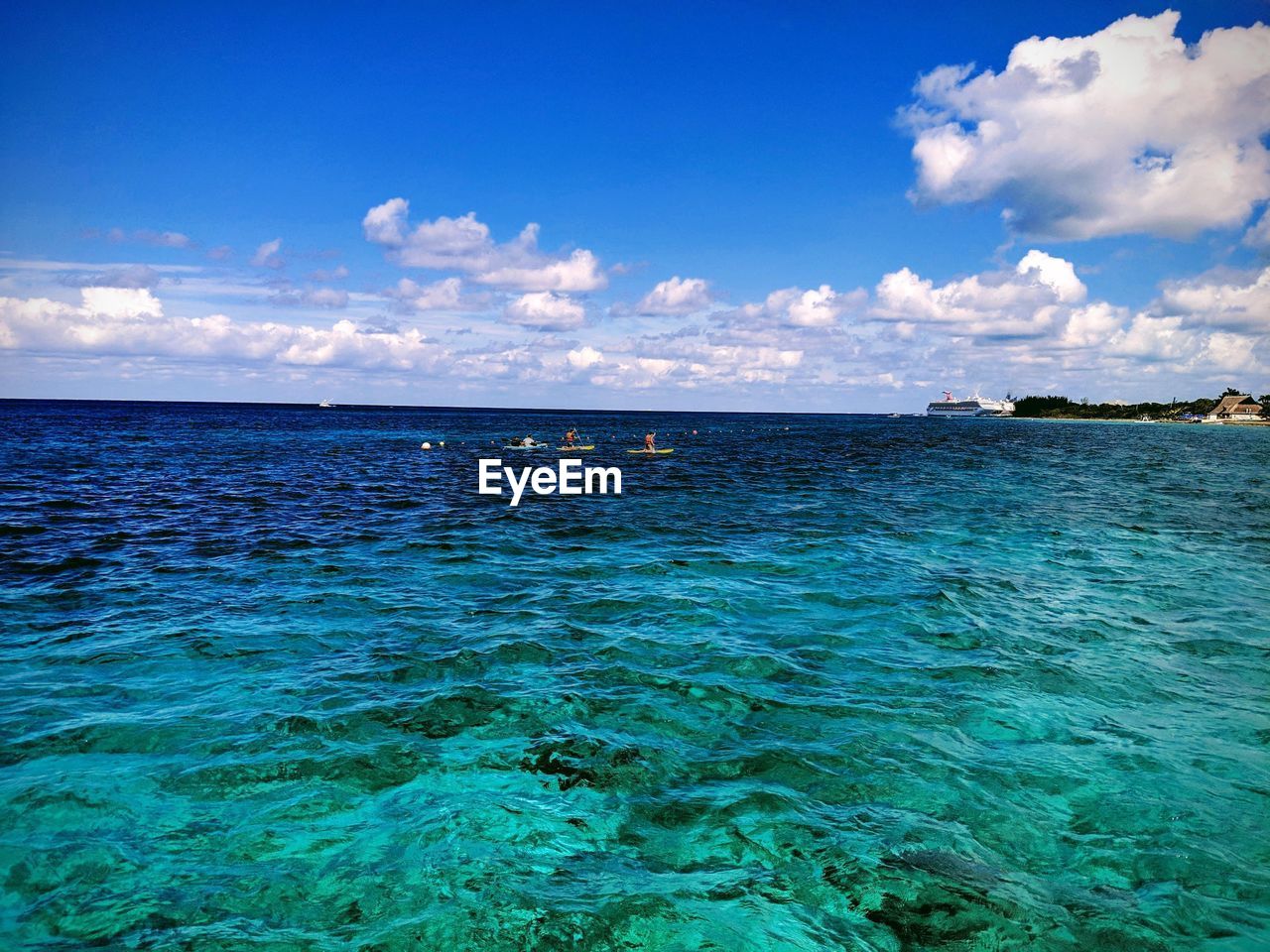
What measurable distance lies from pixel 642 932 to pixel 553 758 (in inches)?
141

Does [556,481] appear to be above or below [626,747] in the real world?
above

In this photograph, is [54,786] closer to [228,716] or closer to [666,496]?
[228,716]

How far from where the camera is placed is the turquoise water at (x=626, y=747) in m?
6.73

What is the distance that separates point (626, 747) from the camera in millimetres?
10008

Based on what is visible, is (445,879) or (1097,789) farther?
(1097,789)

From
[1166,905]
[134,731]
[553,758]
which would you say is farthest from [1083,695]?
[134,731]

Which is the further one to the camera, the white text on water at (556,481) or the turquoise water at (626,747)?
the white text on water at (556,481)

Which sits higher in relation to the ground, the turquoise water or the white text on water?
the white text on water

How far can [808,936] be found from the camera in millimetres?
6434

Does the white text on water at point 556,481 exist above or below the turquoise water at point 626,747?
above

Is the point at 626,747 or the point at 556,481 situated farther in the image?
the point at 556,481

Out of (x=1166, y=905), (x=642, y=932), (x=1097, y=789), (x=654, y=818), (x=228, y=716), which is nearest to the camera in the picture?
(x=642, y=932)

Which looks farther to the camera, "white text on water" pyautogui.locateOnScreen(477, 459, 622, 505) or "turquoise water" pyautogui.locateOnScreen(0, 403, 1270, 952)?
"white text on water" pyautogui.locateOnScreen(477, 459, 622, 505)

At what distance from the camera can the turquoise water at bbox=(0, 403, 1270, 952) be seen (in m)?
6.73
